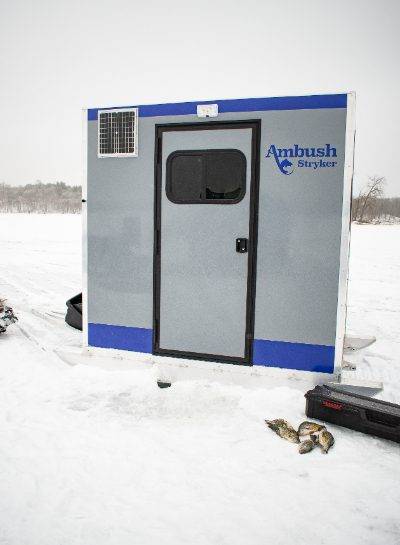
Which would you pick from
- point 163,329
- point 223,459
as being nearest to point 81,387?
point 163,329

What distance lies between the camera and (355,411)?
310 centimetres

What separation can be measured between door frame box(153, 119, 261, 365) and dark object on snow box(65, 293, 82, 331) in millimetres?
1692

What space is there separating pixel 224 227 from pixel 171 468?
2.00 metres

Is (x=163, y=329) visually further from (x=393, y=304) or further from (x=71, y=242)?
(x=71, y=242)

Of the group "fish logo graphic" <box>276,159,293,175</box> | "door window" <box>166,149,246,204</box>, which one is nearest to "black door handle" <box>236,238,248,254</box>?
"door window" <box>166,149,246,204</box>

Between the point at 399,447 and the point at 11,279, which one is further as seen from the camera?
the point at 11,279

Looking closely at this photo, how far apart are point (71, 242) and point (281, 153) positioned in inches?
569

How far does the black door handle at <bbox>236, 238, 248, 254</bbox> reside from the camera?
3.68 meters

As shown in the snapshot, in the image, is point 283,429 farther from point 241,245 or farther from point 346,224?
point 346,224

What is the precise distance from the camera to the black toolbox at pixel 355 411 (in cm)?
296

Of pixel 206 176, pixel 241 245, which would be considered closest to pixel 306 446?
pixel 241 245

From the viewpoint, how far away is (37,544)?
2035 mm

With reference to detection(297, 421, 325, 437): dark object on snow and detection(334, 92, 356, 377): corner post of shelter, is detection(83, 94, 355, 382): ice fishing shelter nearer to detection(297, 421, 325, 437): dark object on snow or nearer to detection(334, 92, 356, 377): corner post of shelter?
detection(334, 92, 356, 377): corner post of shelter

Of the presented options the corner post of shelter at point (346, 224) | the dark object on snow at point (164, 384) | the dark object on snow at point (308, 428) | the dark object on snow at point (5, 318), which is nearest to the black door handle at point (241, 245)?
the corner post of shelter at point (346, 224)
